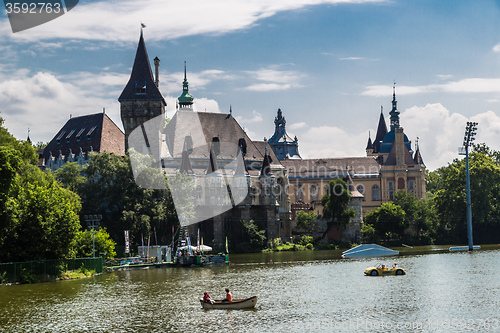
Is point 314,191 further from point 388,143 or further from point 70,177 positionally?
point 70,177

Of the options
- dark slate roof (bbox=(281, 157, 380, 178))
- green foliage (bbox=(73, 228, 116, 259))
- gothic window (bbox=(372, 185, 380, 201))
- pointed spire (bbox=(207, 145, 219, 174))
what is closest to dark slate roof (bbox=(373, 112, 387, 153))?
dark slate roof (bbox=(281, 157, 380, 178))

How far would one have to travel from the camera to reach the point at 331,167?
6585 inches

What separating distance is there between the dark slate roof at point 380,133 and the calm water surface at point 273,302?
128169 mm

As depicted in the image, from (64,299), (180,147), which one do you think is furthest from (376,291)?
A: (180,147)

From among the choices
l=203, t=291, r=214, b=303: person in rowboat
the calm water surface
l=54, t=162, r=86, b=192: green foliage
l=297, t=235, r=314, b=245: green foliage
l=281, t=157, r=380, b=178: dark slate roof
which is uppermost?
l=281, t=157, r=380, b=178: dark slate roof

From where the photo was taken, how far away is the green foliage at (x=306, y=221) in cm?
12325

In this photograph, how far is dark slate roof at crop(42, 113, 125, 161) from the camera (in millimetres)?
115075

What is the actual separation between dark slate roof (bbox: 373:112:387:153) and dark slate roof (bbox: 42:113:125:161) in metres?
89.9

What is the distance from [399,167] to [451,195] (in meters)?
43.3

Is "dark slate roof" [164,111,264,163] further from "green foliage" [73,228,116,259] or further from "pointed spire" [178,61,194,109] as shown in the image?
"green foliage" [73,228,116,259]

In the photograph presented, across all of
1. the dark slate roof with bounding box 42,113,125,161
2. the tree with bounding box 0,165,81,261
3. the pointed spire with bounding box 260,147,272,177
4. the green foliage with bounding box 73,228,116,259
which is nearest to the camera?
the tree with bounding box 0,165,81,261

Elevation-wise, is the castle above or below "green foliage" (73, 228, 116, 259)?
above

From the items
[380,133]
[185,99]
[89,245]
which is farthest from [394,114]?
[89,245]

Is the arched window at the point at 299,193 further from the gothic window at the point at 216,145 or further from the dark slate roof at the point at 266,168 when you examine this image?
the dark slate roof at the point at 266,168
